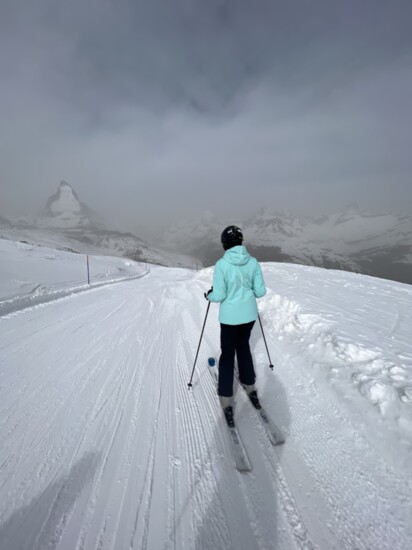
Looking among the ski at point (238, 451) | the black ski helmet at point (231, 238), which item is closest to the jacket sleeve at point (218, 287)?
the black ski helmet at point (231, 238)

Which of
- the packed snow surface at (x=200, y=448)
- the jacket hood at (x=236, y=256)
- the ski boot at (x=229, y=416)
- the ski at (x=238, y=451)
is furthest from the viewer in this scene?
the jacket hood at (x=236, y=256)

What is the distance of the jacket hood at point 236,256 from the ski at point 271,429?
227 cm

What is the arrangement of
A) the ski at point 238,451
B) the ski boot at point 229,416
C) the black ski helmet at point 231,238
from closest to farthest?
the ski at point 238,451 → the ski boot at point 229,416 → the black ski helmet at point 231,238

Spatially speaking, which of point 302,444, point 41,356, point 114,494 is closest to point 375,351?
point 302,444

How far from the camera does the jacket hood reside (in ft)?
11.8

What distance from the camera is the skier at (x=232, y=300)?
3.63 m

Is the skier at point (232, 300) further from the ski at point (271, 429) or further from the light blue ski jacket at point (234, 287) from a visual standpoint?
the ski at point (271, 429)

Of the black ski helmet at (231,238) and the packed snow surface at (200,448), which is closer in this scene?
the packed snow surface at (200,448)

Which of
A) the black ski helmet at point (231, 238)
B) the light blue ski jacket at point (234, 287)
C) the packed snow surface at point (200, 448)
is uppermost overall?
the black ski helmet at point (231, 238)

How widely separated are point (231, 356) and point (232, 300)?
34.4 inches

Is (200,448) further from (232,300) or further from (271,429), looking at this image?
Result: (232,300)

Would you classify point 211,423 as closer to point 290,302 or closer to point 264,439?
point 264,439

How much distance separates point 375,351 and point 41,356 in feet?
23.2

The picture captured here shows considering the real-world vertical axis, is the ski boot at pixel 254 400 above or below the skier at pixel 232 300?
below
